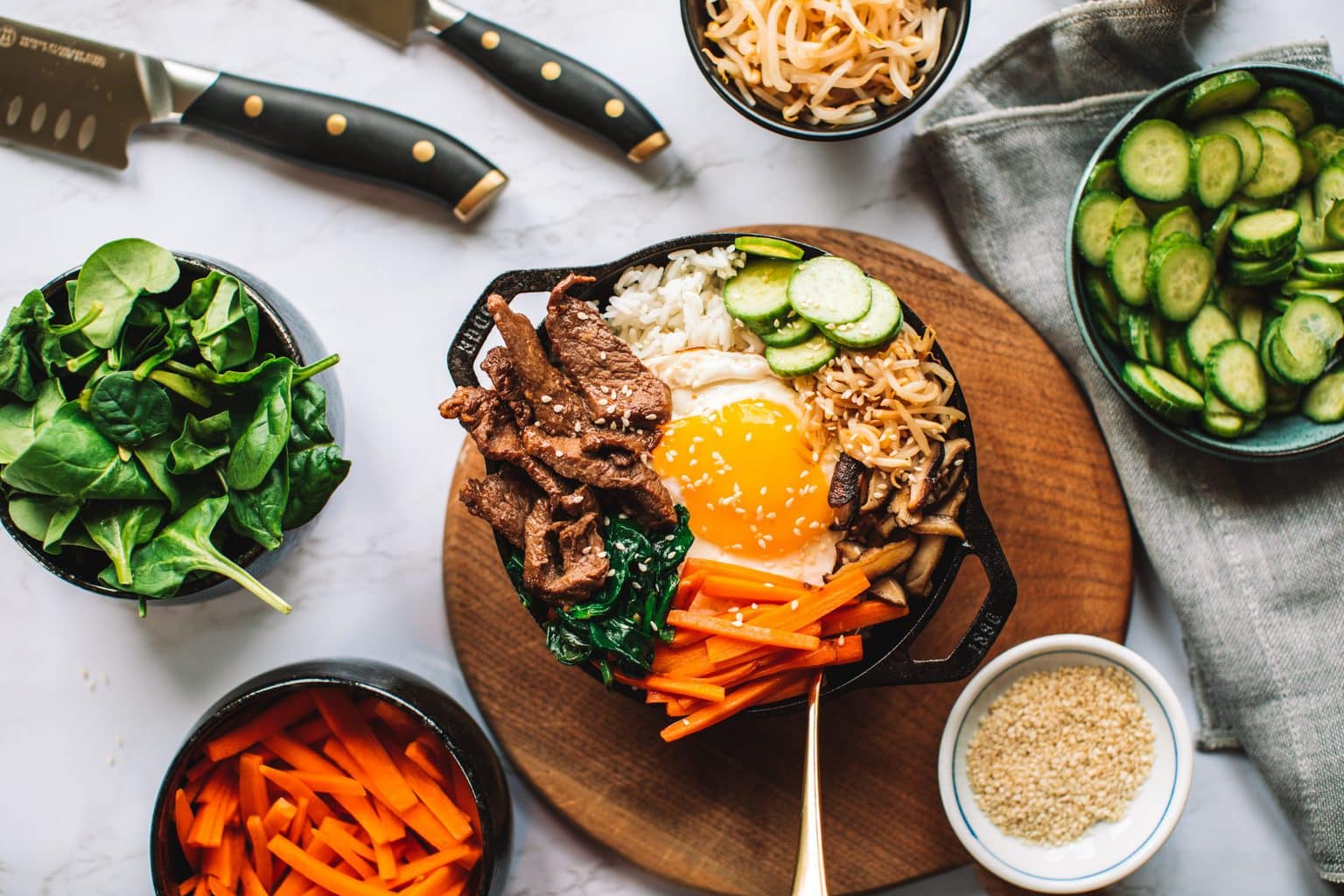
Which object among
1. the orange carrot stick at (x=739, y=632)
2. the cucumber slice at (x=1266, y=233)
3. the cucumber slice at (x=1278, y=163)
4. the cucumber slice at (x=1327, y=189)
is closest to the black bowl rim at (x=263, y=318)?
the orange carrot stick at (x=739, y=632)

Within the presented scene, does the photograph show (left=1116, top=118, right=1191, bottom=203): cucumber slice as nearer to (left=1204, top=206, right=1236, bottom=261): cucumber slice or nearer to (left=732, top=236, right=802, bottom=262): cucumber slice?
(left=1204, top=206, right=1236, bottom=261): cucumber slice

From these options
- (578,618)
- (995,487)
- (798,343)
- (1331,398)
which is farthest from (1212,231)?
(578,618)

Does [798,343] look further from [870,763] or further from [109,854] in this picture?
[109,854]

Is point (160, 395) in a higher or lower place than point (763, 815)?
higher

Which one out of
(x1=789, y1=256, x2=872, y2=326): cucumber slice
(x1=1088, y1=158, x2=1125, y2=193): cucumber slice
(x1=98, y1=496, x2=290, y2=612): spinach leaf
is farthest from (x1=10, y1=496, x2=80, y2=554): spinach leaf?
(x1=1088, y1=158, x2=1125, y2=193): cucumber slice

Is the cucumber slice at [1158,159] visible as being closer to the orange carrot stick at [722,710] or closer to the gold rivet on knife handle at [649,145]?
the gold rivet on knife handle at [649,145]

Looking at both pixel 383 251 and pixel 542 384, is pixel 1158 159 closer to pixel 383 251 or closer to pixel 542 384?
pixel 542 384
